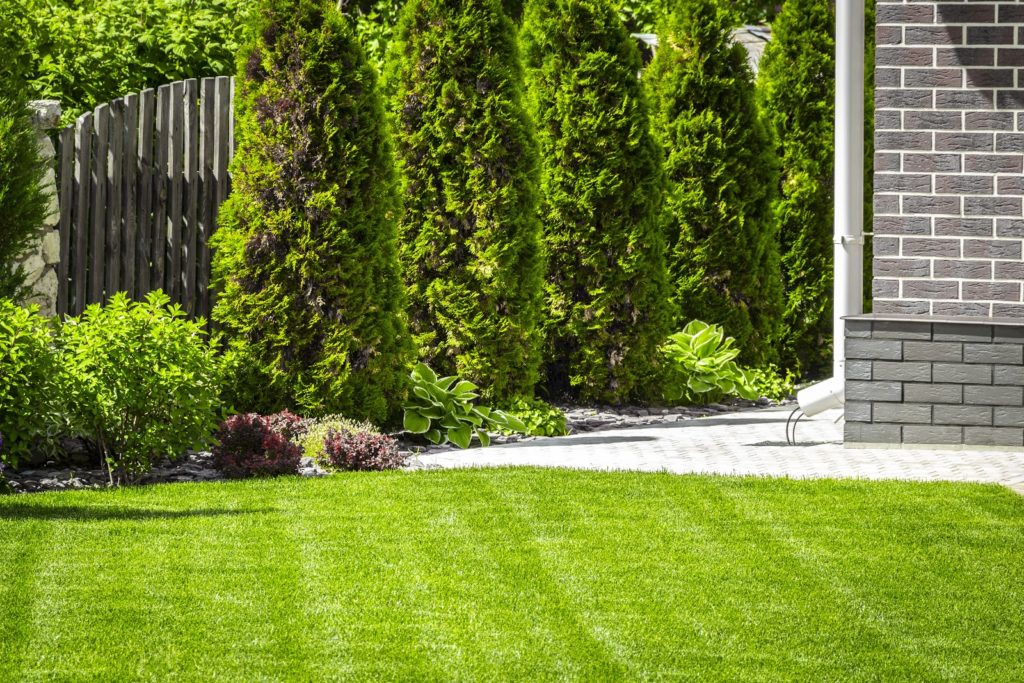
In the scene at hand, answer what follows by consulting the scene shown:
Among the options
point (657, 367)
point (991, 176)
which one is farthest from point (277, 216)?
point (991, 176)

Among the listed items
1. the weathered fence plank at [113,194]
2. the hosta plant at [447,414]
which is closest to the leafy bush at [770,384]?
the hosta plant at [447,414]

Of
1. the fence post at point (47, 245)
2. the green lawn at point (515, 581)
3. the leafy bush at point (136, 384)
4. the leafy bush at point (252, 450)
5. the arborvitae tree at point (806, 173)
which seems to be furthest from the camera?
the arborvitae tree at point (806, 173)

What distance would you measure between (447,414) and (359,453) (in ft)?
4.82

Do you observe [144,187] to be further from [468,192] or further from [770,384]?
[770,384]

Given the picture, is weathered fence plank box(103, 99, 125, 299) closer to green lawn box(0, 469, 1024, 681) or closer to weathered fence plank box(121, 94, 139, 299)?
weathered fence plank box(121, 94, 139, 299)

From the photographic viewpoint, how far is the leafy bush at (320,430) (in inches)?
296

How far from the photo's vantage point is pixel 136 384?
6785 mm

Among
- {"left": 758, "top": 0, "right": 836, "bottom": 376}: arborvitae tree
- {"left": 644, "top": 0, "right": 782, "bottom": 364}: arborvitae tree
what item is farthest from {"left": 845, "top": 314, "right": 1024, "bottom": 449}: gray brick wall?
{"left": 758, "top": 0, "right": 836, "bottom": 376}: arborvitae tree

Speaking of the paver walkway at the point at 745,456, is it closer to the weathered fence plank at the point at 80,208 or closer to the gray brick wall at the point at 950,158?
the gray brick wall at the point at 950,158

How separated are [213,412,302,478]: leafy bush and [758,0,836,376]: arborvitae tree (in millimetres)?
6590

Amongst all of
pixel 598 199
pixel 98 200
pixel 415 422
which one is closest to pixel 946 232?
pixel 598 199

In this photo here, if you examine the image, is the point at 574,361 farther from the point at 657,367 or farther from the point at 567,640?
the point at 567,640

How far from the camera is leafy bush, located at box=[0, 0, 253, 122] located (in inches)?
393

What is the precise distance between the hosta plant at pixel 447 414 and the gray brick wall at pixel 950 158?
8.75 ft
